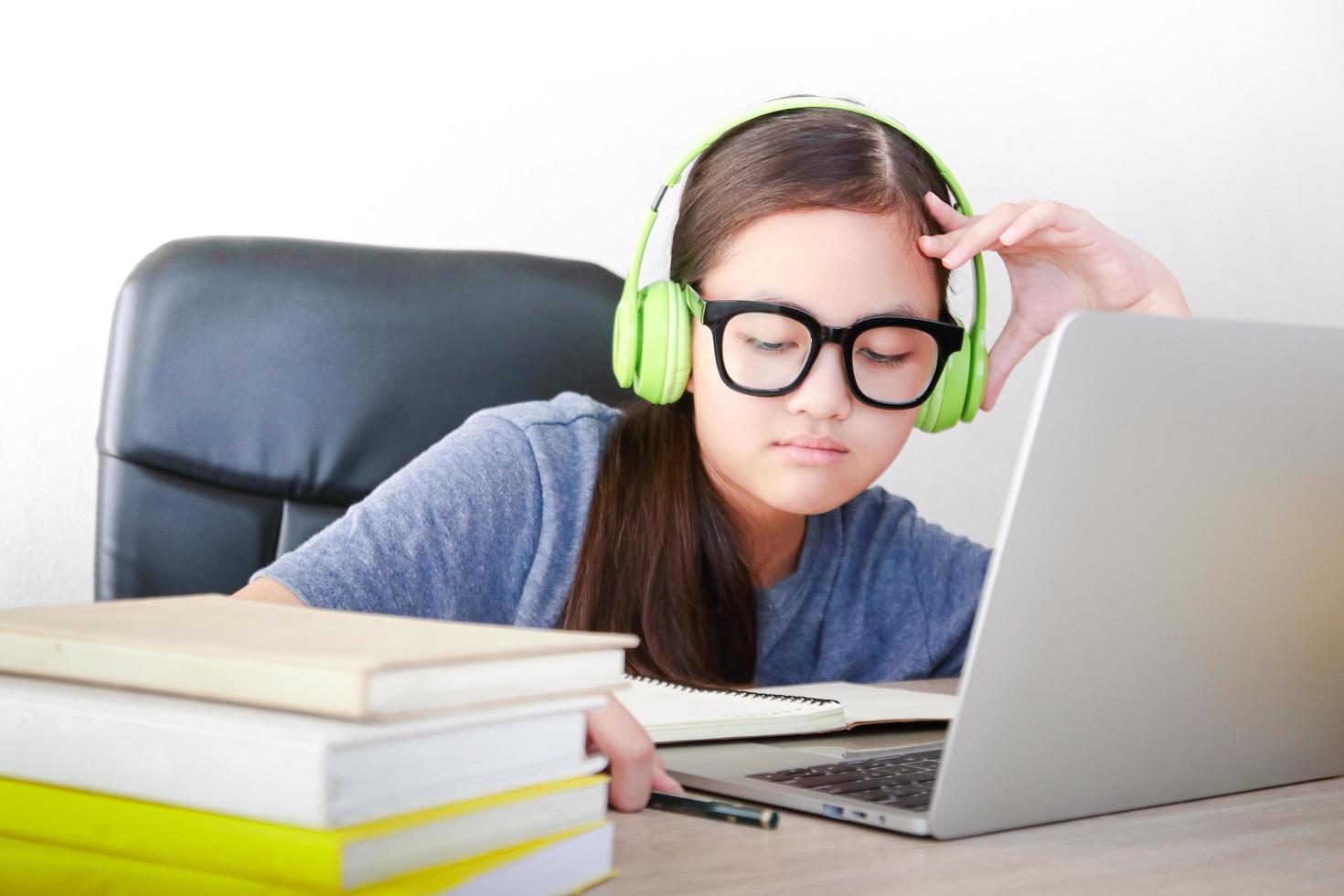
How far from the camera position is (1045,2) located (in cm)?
235

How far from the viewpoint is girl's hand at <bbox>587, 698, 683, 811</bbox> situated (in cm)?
62

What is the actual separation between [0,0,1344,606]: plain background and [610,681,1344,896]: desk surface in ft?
4.68

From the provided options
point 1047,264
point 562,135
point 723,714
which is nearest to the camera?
point 723,714

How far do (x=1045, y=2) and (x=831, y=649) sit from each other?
1457mm

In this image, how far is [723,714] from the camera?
32.1 inches

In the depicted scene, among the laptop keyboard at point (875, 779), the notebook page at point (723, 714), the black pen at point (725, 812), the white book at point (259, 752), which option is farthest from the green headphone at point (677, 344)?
the white book at point (259, 752)

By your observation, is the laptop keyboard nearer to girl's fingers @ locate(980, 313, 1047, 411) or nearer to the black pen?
the black pen

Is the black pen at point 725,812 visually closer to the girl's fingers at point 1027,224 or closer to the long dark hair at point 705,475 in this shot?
the long dark hair at point 705,475

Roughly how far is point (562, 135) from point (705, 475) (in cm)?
81

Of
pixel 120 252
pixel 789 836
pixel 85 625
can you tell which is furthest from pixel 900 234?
pixel 120 252

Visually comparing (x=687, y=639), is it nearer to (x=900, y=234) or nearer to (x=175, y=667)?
(x=900, y=234)

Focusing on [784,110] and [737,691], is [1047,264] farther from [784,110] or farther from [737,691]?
[737,691]

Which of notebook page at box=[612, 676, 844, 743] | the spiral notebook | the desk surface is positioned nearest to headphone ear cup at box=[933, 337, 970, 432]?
the spiral notebook

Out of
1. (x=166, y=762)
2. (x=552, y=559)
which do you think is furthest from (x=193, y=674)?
(x=552, y=559)
